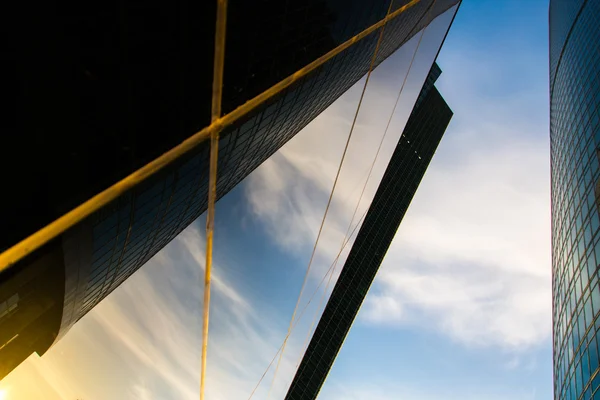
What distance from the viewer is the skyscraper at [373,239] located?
100 metres

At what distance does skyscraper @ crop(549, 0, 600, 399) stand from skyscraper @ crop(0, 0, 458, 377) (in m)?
25.5

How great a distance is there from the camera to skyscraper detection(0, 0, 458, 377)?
30.7 feet

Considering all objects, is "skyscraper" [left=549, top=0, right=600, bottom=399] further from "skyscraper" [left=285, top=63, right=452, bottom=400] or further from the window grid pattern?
"skyscraper" [left=285, top=63, right=452, bottom=400]

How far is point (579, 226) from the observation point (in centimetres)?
3306

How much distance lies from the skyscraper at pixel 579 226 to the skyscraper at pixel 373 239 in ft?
176

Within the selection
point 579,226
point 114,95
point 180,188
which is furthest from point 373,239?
point 114,95

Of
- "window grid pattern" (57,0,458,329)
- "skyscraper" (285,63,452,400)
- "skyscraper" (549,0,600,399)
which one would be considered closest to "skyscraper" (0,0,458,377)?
"window grid pattern" (57,0,458,329)

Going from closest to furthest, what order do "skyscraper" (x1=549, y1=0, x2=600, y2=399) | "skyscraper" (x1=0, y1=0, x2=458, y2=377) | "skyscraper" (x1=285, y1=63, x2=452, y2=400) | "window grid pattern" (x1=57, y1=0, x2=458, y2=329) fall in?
"skyscraper" (x1=0, y1=0, x2=458, y2=377) < "window grid pattern" (x1=57, y1=0, x2=458, y2=329) < "skyscraper" (x1=549, y1=0, x2=600, y2=399) < "skyscraper" (x1=285, y1=63, x2=452, y2=400)

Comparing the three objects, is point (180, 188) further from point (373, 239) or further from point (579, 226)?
point (373, 239)

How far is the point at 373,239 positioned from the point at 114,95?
335ft

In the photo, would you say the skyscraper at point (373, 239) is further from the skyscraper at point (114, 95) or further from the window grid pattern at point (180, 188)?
the skyscraper at point (114, 95)

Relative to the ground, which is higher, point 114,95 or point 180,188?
point 180,188

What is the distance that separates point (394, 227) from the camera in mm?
114625

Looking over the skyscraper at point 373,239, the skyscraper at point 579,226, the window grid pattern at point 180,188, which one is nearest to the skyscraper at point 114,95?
the window grid pattern at point 180,188
